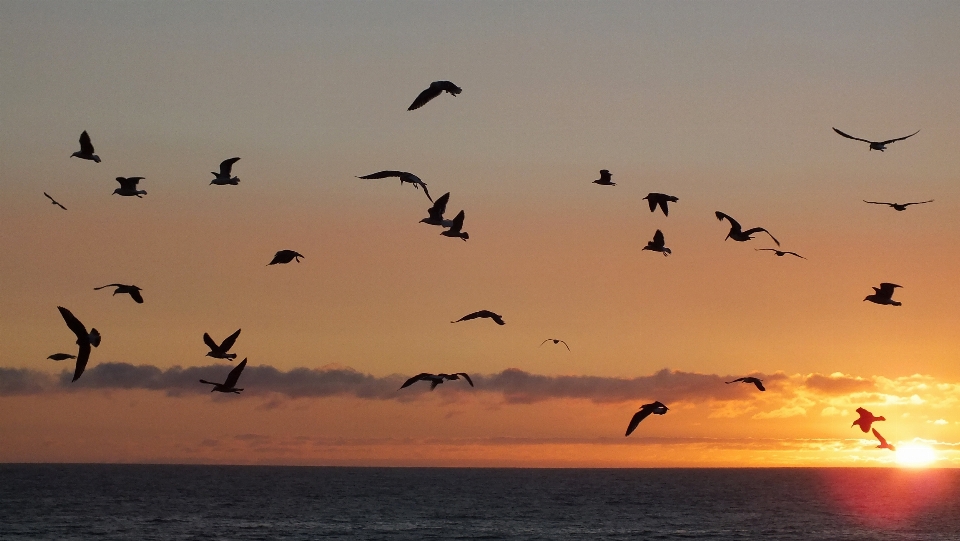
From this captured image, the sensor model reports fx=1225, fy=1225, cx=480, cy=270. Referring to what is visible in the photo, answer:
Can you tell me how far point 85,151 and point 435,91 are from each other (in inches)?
563

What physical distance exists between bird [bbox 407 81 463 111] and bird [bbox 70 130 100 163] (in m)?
13.4

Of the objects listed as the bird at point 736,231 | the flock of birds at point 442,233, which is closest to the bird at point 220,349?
the flock of birds at point 442,233

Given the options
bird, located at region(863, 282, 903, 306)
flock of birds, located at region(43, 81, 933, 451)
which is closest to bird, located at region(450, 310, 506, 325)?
flock of birds, located at region(43, 81, 933, 451)

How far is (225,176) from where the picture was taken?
5078 centimetres

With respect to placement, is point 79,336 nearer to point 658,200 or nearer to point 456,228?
point 456,228

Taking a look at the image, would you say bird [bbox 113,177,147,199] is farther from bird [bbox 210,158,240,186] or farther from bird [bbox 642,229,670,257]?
bird [bbox 642,229,670,257]

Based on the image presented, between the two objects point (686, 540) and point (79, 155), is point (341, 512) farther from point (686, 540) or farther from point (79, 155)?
point (79, 155)

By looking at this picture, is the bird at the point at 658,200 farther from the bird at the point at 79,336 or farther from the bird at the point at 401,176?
the bird at the point at 79,336

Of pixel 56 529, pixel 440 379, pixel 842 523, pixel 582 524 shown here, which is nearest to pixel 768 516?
pixel 842 523

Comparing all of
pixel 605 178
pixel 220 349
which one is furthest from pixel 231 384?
pixel 605 178

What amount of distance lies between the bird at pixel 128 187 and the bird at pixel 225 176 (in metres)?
2.93

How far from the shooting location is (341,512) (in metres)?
189

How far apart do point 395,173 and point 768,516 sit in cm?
16107

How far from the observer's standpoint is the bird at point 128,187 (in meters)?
49.1
